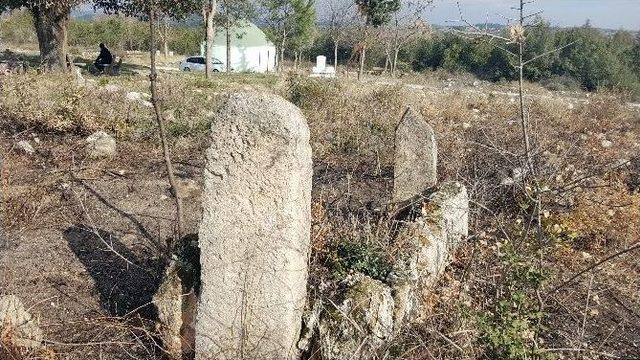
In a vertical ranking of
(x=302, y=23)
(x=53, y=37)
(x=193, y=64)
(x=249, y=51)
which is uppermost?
(x=302, y=23)

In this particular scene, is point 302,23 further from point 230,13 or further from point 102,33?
point 102,33

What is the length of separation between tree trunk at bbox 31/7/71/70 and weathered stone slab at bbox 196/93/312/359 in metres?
14.5

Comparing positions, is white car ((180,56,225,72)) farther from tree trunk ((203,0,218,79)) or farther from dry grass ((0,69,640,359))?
dry grass ((0,69,640,359))

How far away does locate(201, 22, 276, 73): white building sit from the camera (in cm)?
3216

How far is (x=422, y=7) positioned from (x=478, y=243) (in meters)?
15.2

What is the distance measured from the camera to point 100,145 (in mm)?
7414

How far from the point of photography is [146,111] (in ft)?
30.9

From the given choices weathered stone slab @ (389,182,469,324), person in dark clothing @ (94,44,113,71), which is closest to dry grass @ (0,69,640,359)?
weathered stone slab @ (389,182,469,324)

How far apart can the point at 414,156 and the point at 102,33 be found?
33.0 metres

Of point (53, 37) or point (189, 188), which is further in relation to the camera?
point (53, 37)

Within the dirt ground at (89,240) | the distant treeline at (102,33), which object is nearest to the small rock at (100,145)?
the dirt ground at (89,240)

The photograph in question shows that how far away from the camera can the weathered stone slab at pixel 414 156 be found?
19.3 feet

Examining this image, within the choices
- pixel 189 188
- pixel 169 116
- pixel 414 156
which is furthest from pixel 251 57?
pixel 414 156

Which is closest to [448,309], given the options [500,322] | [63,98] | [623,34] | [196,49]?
[500,322]
